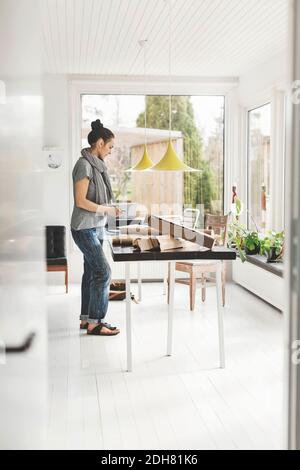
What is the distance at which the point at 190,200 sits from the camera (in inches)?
329

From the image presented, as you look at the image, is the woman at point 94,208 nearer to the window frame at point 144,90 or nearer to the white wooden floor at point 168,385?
the white wooden floor at point 168,385

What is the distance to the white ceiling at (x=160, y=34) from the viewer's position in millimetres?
4895

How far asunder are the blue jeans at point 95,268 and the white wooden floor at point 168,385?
0.82 feet

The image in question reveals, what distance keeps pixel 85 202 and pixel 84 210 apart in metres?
0.10

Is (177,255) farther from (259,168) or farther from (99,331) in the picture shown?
(259,168)

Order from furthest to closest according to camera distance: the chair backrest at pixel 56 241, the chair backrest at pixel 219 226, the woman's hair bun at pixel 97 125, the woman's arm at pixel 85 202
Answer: the chair backrest at pixel 56 241 < the chair backrest at pixel 219 226 < the woman's hair bun at pixel 97 125 < the woman's arm at pixel 85 202

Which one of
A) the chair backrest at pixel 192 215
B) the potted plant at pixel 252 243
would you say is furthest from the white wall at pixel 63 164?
the potted plant at pixel 252 243

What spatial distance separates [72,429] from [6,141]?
2.04 metres

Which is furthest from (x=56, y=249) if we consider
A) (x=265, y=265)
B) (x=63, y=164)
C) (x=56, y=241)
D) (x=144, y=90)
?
(x=265, y=265)

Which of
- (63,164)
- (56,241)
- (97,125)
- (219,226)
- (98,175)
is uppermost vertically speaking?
(97,125)

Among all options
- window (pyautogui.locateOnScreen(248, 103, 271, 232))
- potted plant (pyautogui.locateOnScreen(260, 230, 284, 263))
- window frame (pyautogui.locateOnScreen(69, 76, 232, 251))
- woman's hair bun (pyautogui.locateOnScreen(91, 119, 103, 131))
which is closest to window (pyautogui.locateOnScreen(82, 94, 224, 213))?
window frame (pyautogui.locateOnScreen(69, 76, 232, 251))

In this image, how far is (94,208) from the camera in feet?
15.9

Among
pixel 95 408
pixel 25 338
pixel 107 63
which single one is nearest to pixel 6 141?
pixel 25 338

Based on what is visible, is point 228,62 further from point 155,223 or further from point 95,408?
point 95,408
